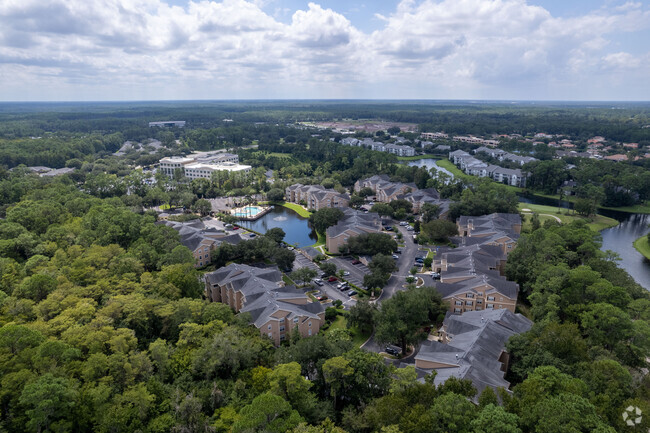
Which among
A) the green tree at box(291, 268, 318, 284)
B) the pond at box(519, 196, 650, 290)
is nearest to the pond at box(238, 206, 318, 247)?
the green tree at box(291, 268, 318, 284)

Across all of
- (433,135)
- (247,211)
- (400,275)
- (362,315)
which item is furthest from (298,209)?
(433,135)

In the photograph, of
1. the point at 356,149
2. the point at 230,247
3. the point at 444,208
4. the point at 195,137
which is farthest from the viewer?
the point at 195,137

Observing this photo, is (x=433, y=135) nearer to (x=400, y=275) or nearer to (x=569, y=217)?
(x=569, y=217)

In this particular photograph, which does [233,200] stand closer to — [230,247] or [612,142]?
[230,247]

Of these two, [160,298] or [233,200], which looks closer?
[160,298]

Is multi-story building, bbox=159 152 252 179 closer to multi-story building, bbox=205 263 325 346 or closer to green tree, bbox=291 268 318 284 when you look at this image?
green tree, bbox=291 268 318 284

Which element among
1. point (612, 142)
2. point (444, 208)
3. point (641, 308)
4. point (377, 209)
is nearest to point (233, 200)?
point (377, 209)
